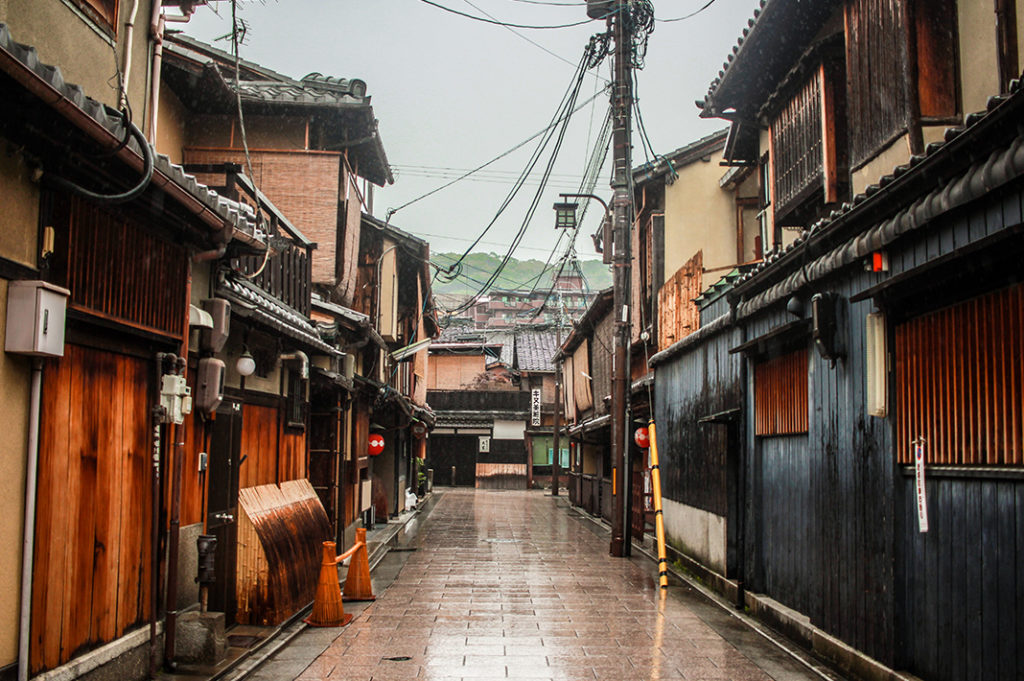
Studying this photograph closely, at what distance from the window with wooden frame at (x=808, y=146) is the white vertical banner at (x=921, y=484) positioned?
4894 millimetres

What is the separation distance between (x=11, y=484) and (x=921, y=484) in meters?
7.85

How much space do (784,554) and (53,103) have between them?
10.8m

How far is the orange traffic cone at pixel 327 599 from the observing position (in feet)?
41.2

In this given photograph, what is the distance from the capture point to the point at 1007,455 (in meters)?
7.11

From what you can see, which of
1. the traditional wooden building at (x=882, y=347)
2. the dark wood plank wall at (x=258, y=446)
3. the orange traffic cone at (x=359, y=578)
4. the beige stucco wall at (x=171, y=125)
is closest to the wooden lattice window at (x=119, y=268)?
the dark wood plank wall at (x=258, y=446)

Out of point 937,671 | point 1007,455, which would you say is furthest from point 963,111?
point 937,671

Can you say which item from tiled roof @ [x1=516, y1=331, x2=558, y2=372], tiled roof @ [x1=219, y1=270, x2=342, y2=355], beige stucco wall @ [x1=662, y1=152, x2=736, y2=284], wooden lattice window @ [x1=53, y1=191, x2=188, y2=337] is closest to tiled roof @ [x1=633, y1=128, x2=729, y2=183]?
beige stucco wall @ [x1=662, y1=152, x2=736, y2=284]

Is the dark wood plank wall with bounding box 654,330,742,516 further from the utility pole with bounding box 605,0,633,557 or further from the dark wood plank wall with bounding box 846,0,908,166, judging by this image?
the dark wood plank wall with bounding box 846,0,908,166

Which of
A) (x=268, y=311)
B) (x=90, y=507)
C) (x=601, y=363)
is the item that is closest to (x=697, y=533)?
(x=268, y=311)

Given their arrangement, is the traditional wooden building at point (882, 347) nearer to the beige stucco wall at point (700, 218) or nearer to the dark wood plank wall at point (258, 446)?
the dark wood plank wall at point (258, 446)

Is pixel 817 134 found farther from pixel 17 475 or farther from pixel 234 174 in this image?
pixel 17 475

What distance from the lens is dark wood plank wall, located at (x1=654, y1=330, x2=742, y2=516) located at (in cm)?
1609

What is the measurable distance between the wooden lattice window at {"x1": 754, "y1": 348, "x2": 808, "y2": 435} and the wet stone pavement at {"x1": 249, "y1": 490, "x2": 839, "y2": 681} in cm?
301

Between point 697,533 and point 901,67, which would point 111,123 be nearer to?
point 901,67
